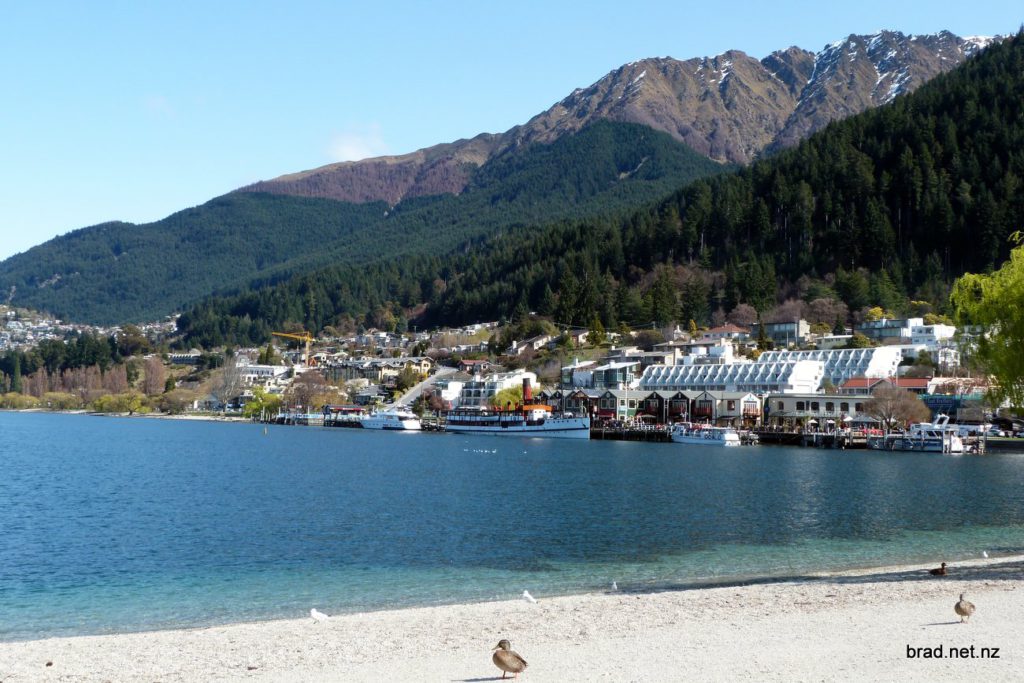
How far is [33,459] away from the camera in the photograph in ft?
216

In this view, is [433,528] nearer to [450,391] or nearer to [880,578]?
[880,578]

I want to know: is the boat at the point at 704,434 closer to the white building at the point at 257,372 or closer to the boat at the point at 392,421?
the boat at the point at 392,421

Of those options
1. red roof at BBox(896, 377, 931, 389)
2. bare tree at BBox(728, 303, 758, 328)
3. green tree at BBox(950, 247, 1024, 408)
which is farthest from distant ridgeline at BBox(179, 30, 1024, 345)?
green tree at BBox(950, 247, 1024, 408)

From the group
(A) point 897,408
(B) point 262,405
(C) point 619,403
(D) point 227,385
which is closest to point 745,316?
(C) point 619,403

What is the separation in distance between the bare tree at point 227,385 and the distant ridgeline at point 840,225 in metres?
47.6

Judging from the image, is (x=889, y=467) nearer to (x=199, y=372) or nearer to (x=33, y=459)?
(x=33, y=459)

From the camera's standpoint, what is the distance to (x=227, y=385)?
556 feet

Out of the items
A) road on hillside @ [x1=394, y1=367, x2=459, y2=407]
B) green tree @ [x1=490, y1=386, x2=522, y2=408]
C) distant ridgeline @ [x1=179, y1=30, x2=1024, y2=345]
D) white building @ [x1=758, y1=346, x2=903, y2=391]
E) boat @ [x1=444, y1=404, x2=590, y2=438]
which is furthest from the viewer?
road on hillside @ [x1=394, y1=367, x2=459, y2=407]

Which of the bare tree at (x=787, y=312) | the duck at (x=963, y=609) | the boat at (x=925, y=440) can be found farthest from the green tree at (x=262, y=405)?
the duck at (x=963, y=609)

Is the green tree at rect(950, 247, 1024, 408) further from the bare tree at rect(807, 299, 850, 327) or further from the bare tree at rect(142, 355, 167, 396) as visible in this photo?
the bare tree at rect(142, 355, 167, 396)

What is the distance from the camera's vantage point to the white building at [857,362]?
98188 mm

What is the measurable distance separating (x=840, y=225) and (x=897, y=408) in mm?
58186

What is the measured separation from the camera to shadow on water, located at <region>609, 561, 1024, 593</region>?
2134 centimetres

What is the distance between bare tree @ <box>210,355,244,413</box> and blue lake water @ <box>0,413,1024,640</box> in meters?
102
